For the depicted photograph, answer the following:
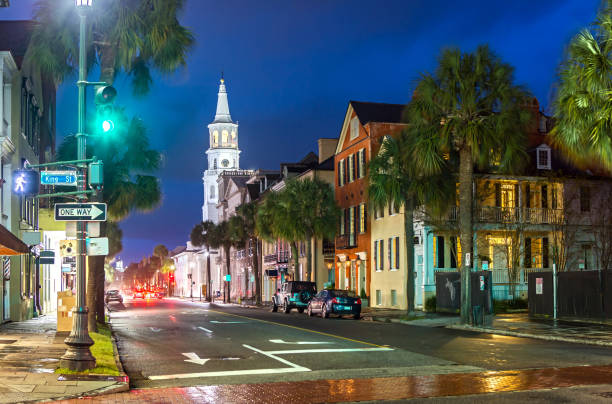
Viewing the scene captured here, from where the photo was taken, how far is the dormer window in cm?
4303

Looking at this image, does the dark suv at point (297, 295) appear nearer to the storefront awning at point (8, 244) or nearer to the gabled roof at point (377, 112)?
the gabled roof at point (377, 112)

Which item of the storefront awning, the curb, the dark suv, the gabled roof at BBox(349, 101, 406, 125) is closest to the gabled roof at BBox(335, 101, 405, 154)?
the gabled roof at BBox(349, 101, 406, 125)

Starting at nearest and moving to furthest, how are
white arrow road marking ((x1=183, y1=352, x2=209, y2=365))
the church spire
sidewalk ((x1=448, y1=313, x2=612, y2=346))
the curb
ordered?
white arrow road marking ((x1=183, y1=352, x2=209, y2=365))
the curb
sidewalk ((x1=448, y1=313, x2=612, y2=346))
the church spire

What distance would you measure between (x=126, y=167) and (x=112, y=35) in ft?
17.4

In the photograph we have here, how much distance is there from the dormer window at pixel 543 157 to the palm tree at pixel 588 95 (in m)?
22.9

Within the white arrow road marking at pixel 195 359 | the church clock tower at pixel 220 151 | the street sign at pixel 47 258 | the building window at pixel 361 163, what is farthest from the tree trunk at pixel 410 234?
the church clock tower at pixel 220 151

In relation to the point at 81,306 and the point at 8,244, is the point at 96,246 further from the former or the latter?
the point at 8,244

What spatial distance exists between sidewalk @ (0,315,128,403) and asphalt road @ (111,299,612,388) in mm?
897

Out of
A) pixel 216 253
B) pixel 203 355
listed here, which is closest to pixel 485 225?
pixel 203 355

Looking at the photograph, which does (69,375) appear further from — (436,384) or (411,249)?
(411,249)

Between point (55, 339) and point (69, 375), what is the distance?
7999 mm

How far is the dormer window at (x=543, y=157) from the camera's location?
43031 mm

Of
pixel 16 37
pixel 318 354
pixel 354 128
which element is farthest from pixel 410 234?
pixel 16 37

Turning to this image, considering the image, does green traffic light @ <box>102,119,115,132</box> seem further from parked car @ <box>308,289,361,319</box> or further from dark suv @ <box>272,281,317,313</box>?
dark suv @ <box>272,281,317,313</box>
